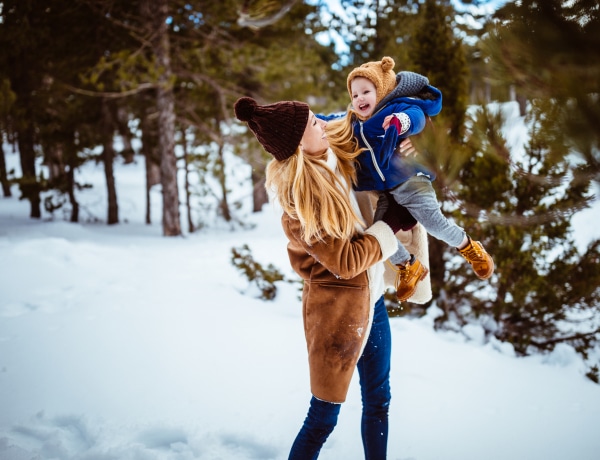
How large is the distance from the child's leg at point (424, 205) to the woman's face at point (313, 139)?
38cm

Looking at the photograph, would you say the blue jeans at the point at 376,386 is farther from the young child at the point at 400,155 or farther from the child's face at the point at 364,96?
the child's face at the point at 364,96

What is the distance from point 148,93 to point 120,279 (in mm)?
6880

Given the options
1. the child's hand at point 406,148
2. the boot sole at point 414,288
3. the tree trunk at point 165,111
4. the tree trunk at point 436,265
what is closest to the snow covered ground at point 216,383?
the tree trunk at point 436,265

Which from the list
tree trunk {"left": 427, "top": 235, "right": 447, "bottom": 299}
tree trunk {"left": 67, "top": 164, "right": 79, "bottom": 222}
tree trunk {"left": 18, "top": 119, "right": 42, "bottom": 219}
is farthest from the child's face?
tree trunk {"left": 67, "top": 164, "right": 79, "bottom": 222}

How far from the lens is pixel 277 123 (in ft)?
5.16

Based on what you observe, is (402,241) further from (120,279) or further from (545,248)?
(120,279)

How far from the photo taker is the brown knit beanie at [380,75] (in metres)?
1.87

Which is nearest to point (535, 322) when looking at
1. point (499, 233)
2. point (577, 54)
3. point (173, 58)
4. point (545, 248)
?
point (545, 248)

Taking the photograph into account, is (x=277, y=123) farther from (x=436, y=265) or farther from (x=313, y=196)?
(x=436, y=265)

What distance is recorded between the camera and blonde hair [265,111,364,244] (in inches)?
60.6

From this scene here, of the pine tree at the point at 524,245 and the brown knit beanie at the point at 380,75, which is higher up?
the brown knit beanie at the point at 380,75

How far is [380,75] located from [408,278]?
932 mm

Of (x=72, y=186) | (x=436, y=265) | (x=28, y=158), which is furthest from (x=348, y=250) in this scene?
(x=72, y=186)

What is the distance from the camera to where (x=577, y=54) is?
1.03 m
